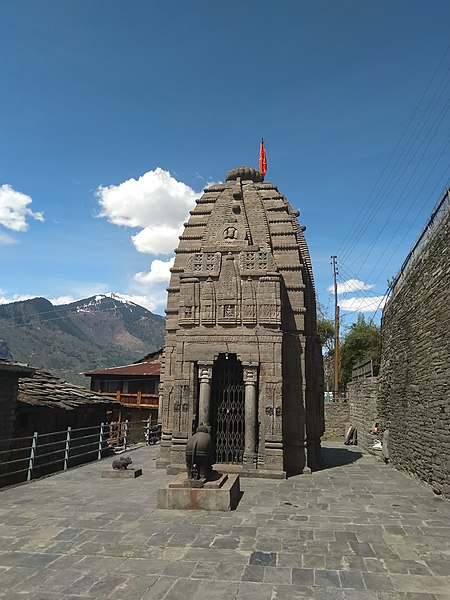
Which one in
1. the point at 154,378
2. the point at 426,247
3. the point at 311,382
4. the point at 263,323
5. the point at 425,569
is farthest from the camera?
the point at 154,378

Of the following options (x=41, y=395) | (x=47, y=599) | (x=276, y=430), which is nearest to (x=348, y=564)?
(x=47, y=599)

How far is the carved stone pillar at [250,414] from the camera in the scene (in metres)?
12.2

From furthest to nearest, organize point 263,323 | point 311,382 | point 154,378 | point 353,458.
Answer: point 154,378 → point 353,458 → point 311,382 → point 263,323

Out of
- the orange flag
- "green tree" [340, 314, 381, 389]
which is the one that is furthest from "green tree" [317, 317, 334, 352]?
the orange flag

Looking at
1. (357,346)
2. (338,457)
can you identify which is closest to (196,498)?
(338,457)

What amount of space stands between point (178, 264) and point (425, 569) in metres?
11.7

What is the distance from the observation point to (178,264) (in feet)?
50.8

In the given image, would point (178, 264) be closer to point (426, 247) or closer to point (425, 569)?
point (426, 247)

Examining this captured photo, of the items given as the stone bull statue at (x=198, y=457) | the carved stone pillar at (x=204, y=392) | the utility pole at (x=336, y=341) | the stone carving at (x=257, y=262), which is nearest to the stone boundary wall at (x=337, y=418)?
the utility pole at (x=336, y=341)

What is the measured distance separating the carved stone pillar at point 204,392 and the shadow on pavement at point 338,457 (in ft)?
14.7

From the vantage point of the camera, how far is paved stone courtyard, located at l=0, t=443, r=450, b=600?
502 centimetres

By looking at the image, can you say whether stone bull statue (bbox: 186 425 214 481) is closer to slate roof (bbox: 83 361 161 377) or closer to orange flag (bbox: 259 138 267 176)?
orange flag (bbox: 259 138 267 176)

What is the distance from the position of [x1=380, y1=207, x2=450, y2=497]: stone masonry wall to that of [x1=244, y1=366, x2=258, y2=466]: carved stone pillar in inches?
178

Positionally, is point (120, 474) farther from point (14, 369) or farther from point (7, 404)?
point (14, 369)
